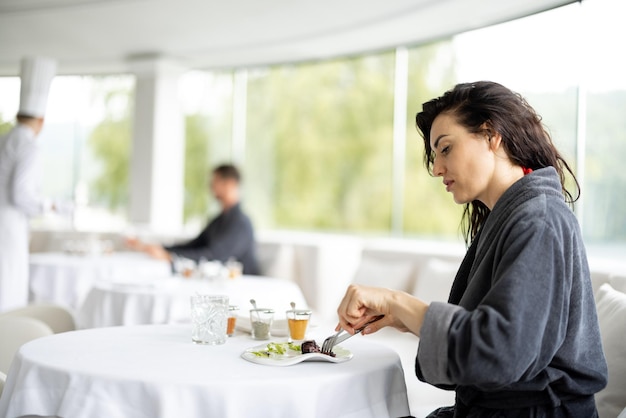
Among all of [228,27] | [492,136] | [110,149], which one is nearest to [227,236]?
[228,27]

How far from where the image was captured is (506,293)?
1290 mm

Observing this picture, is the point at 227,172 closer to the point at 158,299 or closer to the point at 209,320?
the point at 158,299

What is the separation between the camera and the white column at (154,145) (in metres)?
7.11

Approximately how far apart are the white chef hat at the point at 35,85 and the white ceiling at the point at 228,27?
1.40 m

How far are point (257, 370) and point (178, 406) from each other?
207 millimetres

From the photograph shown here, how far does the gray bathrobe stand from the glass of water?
572 mm

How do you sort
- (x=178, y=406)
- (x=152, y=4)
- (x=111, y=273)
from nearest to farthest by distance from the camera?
(x=178, y=406) → (x=111, y=273) → (x=152, y=4)

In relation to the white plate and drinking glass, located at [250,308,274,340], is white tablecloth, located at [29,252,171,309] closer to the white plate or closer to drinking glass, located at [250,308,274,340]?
drinking glass, located at [250,308,274,340]

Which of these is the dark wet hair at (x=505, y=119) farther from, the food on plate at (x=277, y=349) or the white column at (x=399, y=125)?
the white column at (x=399, y=125)

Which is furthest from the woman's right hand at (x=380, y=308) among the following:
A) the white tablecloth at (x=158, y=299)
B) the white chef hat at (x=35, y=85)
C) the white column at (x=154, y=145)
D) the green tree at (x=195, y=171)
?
the green tree at (x=195, y=171)

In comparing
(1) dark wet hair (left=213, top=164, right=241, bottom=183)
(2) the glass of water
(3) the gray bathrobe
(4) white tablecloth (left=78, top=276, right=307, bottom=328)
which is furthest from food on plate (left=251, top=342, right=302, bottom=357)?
(1) dark wet hair (left=213, top=164, right=241, bottom=183)

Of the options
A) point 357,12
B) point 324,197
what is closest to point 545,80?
point 357,12

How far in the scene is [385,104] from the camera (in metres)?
12.9

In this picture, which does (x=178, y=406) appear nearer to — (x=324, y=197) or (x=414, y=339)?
(x=414, y=339)
